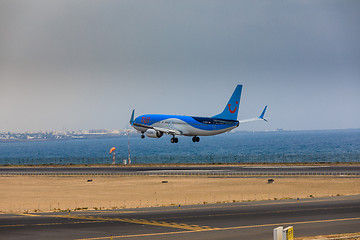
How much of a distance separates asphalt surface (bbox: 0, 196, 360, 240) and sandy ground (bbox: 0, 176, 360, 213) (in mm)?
8683

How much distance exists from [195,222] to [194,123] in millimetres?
66263

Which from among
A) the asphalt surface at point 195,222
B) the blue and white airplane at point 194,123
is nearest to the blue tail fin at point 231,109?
the blue and white airplane at point 194,123

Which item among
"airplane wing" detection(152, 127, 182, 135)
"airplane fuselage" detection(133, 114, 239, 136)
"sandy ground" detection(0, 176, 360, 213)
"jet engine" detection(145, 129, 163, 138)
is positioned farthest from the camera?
"jet engine" detection(145, 129, 163, 138)

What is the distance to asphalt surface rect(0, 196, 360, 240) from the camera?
128ft

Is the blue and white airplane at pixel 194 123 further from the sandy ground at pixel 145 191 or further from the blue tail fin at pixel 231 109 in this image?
the sandy ground at pixel 145 191

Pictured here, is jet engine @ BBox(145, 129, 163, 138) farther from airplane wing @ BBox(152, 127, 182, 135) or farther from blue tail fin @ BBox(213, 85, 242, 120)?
blue tail fin @ BBox(213, 85, 242, 120)

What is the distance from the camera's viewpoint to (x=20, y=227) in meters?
43.0

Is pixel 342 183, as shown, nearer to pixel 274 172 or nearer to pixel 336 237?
pixel 274 172

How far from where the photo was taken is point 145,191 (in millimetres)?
79188

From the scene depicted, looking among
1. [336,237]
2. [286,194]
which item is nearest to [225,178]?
[286,194]

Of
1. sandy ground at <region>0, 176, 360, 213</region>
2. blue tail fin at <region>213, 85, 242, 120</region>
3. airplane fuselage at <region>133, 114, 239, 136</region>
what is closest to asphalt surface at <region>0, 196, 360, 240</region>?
sandy ground at <region>0, 176, 360, 213</region>

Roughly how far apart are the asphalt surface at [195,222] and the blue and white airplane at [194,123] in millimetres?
50322

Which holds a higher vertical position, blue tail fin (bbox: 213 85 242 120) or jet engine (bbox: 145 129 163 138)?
blue tail fin (bbox: 213 85 242 120)

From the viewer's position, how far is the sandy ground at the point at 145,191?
2584 inches
